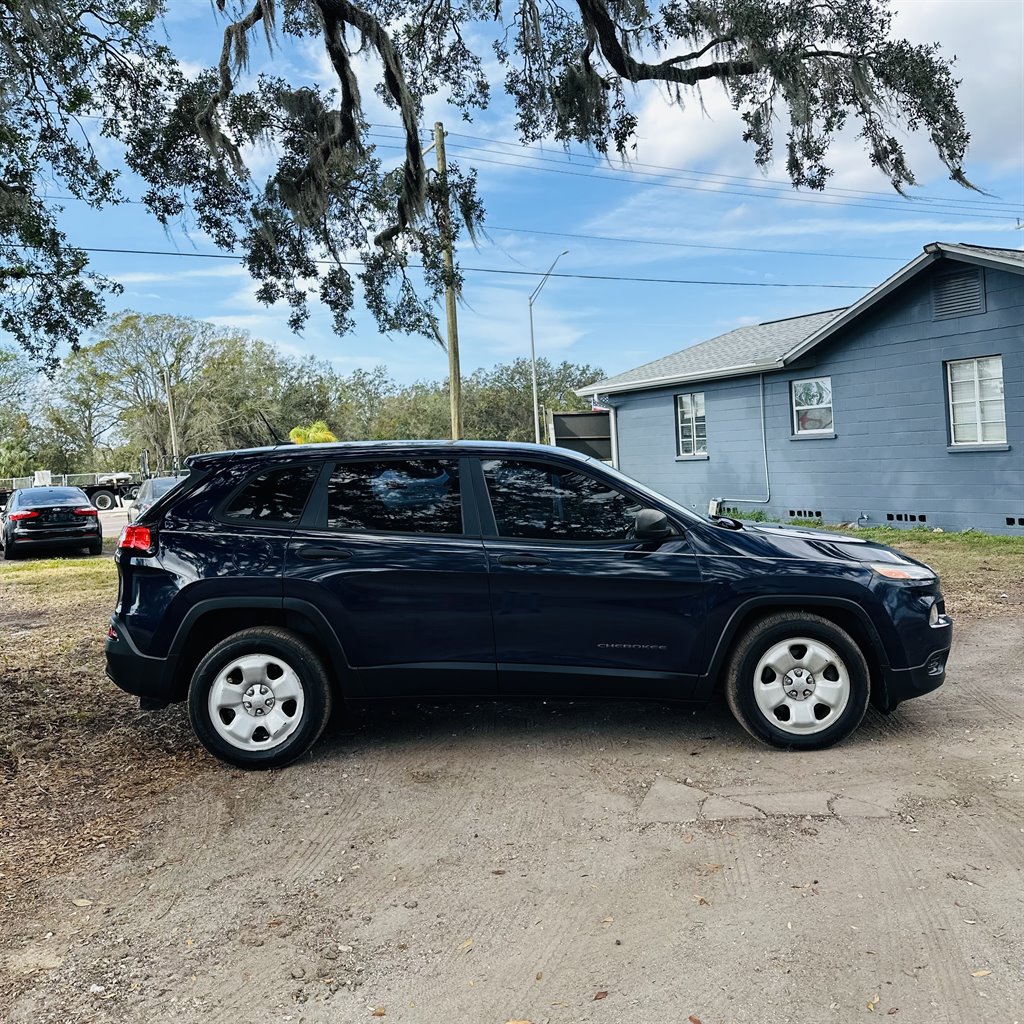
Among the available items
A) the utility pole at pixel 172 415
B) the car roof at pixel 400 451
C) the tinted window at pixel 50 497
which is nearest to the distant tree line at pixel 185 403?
the utility pole at pixel 172 415

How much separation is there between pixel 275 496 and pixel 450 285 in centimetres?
867

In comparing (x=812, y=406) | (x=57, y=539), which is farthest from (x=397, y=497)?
(x=57, y=539)

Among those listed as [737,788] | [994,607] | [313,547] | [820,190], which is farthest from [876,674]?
[820,190]

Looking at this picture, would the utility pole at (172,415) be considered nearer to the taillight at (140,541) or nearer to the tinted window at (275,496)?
the taillight at (140,541)

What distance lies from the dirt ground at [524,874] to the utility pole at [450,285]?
344 inches

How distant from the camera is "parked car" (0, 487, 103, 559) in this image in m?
18.5

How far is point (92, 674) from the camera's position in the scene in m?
7.37

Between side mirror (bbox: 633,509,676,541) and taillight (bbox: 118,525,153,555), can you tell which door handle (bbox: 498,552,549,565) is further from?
taillight (bbox: 118,525,153,555)

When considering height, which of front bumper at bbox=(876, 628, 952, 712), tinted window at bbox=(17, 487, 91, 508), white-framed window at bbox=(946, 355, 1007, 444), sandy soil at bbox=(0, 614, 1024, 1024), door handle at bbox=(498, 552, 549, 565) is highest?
white-framed window at bbox=(946, 355, 1007, 444)

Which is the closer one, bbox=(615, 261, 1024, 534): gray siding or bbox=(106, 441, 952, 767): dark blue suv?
bbox=(106, 441, 952, 767): dark blue suv

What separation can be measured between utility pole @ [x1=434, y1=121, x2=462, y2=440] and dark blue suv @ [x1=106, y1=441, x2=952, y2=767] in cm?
874

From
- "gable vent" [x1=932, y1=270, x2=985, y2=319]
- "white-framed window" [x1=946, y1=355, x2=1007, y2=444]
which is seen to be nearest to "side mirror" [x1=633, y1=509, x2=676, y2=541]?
"white-framed window" [x1=946, y1=355, x2=1007, y2=444]

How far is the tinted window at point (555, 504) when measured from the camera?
5.05 m

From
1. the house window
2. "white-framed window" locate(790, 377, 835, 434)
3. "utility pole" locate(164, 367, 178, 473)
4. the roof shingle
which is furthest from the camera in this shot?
"utility pole" locate(164, 367, 178, 473)
